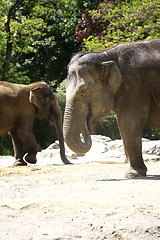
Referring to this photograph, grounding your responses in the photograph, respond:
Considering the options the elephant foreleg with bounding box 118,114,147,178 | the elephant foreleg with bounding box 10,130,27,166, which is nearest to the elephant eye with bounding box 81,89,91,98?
the elephant foreleg with bounding box 118,114,147,178

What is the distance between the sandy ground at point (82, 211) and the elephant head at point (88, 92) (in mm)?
840

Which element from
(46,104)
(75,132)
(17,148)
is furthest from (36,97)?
(75,132)

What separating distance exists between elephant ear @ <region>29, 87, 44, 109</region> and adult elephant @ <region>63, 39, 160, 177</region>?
469 cm

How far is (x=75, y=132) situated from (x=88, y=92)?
61 centimetres

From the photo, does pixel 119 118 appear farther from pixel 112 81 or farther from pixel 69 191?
pixel 69 191

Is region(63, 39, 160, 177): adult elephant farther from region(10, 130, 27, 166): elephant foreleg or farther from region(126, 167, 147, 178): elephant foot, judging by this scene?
region(10, 130, 27, 166): elephant foreleg

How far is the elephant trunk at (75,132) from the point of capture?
20.7ft

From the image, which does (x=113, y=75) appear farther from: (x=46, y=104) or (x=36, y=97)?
(x=46, y=104)

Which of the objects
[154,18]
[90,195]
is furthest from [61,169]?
[154,18]

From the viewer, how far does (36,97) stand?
11.3 metres

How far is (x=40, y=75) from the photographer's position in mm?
26188

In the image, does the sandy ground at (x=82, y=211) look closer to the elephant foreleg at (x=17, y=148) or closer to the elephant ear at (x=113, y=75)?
the elephant ear at (x=113, y=75)

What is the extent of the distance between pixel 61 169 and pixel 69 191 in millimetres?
3486

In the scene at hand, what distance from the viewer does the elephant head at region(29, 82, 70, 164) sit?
11320mm
